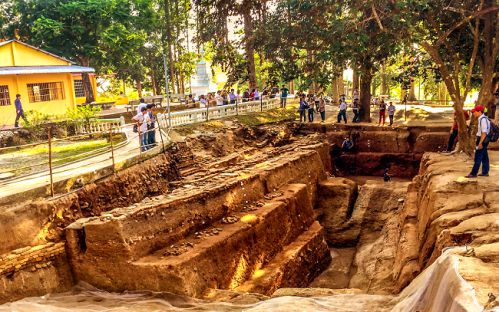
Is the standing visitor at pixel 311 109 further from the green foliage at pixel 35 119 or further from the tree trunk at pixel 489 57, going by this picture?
the green foliage at pixel 35 119

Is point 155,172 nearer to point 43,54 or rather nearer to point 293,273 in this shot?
point 293,273

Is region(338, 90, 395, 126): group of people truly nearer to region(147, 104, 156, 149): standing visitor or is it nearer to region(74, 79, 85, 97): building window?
region(147, 104, 156, 149): standing visitor

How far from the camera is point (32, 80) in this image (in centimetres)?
1958

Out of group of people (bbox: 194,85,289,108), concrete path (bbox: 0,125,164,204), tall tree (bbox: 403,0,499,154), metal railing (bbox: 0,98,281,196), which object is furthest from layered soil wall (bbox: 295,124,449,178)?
concrete path (bbox: 0,125,164,204)

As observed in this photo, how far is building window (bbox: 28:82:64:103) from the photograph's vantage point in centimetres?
1966

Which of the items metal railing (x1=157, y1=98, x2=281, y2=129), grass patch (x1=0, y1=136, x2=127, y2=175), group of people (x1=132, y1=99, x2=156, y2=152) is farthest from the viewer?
metal railing (x1=157, y1=98, x2=281, y2=129)

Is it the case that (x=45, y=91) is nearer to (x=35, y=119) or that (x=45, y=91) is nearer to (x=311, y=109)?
(x=35, y=119)

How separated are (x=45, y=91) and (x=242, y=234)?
48.7 ft

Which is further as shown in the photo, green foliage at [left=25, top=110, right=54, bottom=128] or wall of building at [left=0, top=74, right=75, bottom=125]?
wall of building at [left=0, top=74, right=75, bottom=125]

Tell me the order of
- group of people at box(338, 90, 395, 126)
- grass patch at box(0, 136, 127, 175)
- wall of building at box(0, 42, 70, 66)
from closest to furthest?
grass patch at box(0, 136, 127, 175)
wall of building at box(0, 42, 70, 66)
group of people at box(338, 90, 395, 126)

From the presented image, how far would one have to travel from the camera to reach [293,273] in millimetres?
10430

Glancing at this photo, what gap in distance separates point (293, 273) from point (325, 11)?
8.21m

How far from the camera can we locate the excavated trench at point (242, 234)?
785 cm

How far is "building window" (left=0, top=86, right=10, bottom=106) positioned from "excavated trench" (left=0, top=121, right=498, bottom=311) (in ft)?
27.9
